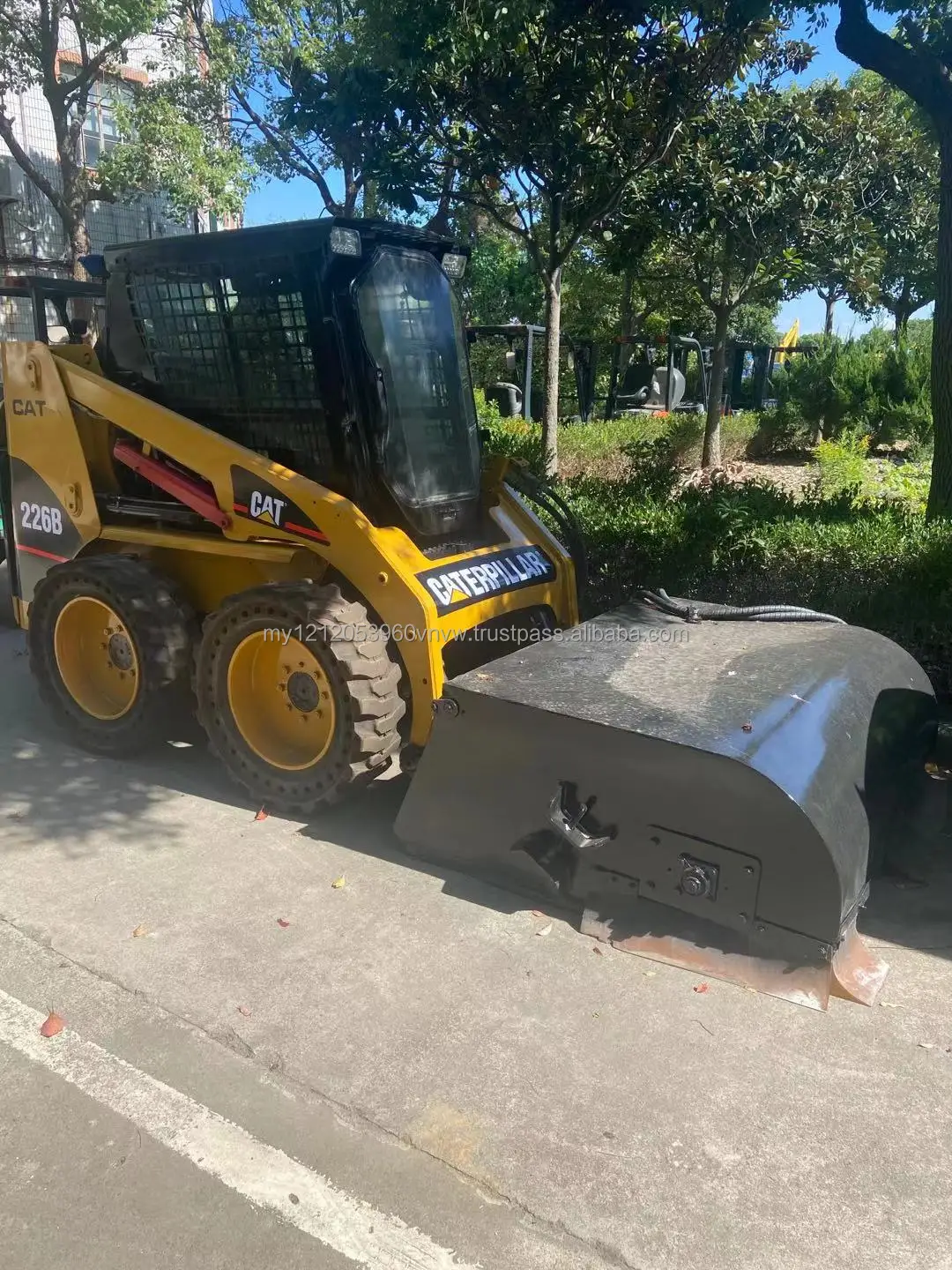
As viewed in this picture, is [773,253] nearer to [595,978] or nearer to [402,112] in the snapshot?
[402,112]

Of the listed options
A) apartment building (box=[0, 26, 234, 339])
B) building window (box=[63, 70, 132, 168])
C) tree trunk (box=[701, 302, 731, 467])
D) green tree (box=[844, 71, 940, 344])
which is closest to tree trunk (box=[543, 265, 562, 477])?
tree trunk (box=[701, 302, 731, 467])

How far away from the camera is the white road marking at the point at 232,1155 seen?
2246 mm

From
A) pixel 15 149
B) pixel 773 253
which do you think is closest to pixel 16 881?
pixel 773 253

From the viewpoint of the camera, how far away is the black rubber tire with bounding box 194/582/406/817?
4078 millimetres

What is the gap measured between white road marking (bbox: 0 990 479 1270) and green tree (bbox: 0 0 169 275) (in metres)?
12.6

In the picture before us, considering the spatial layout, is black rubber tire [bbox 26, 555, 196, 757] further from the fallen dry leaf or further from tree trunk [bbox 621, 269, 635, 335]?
tree trunk [bbox 621, 269, 635, 335]

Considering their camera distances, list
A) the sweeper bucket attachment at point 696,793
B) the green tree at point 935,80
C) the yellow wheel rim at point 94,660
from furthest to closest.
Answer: the green tree at point 935,80 → the yellow wheel rim at point 94,660 → the sweeper bucket attachment at point 696,793

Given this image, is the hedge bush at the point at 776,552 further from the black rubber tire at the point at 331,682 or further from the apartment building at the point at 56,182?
the apartment building at the point at 56,182

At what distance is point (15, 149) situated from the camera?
49.3ft

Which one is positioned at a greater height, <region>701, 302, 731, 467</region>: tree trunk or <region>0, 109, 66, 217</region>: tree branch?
<region>0, 109, 66, 217</region>: tree branch

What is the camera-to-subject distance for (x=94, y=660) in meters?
5.26

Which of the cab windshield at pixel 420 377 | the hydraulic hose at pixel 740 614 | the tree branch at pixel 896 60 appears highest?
the tree branch at pixel 896 60

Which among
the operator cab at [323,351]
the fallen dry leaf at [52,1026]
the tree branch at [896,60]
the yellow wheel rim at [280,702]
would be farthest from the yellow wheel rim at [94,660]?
the tree branch at [896,60]

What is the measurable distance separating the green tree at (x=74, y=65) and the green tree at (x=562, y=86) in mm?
7281
